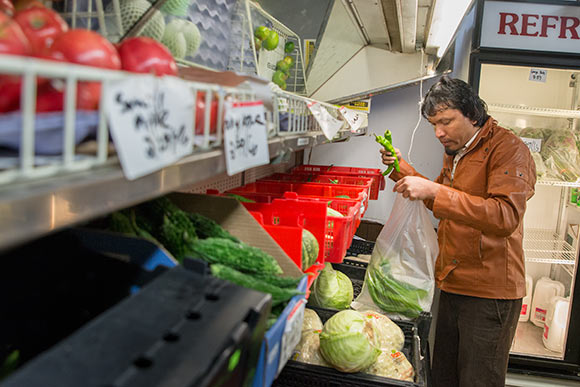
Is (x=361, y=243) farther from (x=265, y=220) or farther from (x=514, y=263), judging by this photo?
(x=265, y=220)

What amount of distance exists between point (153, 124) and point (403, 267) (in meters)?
2.05

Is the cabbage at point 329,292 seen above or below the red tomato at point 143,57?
below

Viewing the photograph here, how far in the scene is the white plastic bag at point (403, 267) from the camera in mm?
2309

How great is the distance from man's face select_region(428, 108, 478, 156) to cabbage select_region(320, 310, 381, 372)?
113cm

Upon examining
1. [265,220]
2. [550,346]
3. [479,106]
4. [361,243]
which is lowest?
[550,346]

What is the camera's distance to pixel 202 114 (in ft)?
2.44

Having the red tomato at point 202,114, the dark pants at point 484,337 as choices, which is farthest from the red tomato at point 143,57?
the dark pants at point 484,337

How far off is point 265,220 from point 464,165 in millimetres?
1346

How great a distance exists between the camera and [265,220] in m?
1.54

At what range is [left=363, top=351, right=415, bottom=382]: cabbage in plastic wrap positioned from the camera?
176 cm

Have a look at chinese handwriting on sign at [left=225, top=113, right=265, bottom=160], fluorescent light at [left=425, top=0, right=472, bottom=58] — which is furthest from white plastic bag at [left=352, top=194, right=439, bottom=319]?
chinese handwriting on sign at [left=225, top=113, right=265, bottom=160]

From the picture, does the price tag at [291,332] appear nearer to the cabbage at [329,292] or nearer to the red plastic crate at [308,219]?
the red plastic crate at [308,219]

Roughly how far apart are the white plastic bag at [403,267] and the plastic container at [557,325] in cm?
181

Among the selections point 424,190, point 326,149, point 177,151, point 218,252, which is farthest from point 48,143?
point 326,149
